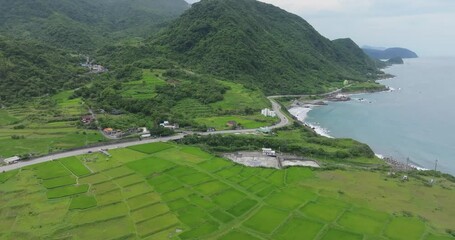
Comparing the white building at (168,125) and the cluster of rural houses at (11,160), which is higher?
the white building at (168,125)

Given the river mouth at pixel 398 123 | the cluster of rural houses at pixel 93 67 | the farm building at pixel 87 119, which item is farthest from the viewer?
the cluster of rural houses at pixel 93 67

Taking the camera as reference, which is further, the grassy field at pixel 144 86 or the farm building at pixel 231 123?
the grassy field at pixel 144 86

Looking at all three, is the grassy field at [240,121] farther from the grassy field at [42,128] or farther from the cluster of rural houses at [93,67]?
the cluster of rural houses at [93,67]

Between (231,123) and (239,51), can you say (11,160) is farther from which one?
(239,51)

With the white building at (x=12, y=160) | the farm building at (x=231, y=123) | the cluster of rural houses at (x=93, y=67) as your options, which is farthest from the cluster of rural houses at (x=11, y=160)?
the cluster of rural houses at (x=93, y=67)

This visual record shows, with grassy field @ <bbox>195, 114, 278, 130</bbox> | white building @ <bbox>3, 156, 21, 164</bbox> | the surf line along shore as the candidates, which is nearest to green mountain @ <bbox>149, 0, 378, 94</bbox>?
the surf line along shore

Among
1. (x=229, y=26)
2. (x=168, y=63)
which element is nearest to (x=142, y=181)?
(x=168, y=63)
